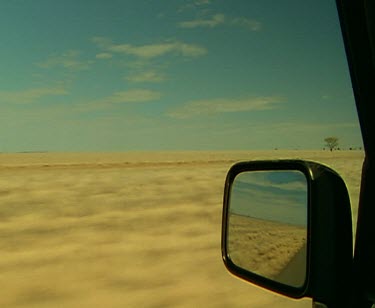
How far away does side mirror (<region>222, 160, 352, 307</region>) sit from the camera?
1.00 m

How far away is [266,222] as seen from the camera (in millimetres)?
1821

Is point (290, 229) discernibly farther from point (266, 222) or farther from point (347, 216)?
point (347, 216)

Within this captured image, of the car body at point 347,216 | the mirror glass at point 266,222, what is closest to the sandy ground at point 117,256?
the mirror glass at point 266,222

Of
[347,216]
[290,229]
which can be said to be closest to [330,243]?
[347,216]

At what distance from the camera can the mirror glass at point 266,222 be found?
5.02 feet

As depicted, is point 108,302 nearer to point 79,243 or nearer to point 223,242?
→ point 79,243

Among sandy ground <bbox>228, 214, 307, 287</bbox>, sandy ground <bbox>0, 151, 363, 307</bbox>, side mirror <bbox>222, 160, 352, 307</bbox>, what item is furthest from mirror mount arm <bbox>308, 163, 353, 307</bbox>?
sandy ground <bbox>0, 151, 363, 307</bbox>

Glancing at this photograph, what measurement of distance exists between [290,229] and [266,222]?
0.21 m

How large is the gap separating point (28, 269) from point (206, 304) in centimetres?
227

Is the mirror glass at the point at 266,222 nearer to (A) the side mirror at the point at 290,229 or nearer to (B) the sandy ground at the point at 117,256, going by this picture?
(A) the side mirror at the point at 290,229

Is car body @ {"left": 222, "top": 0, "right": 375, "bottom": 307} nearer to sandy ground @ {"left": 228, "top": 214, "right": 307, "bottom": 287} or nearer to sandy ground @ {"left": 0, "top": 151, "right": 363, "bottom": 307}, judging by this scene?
sandy ground @ {"left": 228, "top": 214, "right": 307, "bottom": 287}

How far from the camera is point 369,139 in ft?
3.66

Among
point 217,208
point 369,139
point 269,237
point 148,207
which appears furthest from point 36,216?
point 369,139

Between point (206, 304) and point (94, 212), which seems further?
point (94, 212)
